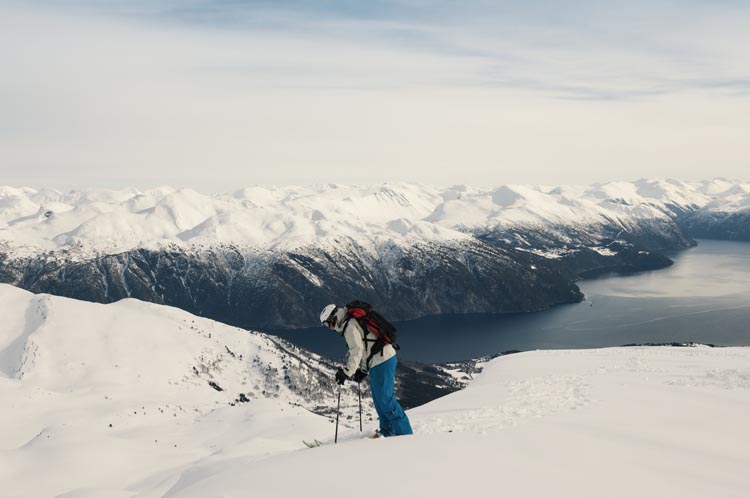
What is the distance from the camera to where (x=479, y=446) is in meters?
12.0

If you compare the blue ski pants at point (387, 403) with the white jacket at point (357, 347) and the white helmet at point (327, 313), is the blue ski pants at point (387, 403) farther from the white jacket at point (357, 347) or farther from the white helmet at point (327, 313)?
the white helmet at point (327, 313)

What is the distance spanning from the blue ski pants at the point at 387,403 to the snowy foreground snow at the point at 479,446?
1.05 meters

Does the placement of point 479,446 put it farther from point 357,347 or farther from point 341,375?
point 341,375

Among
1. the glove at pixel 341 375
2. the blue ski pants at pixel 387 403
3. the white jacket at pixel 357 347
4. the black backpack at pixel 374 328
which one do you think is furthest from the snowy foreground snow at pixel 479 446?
the black backpack at pixel 374 328

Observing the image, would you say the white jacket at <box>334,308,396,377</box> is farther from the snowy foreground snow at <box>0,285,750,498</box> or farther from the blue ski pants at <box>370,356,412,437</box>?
the snowy foreground snow at <box>0,285,750,498</box>

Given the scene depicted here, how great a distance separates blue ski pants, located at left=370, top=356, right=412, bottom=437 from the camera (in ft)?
47.8

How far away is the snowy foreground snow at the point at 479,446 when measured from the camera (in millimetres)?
9797

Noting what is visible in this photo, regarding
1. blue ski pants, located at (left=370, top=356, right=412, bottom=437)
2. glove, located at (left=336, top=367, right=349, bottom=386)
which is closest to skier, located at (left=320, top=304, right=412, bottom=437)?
blue ski pants, located at (left=370, top=356, right=412, bottom=437)

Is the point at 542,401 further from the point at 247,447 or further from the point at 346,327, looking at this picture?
the point at 247,447

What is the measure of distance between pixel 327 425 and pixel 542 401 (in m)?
24.7

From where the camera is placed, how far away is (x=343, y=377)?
15.4 m

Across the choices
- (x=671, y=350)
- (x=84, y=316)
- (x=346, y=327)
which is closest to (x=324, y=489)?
(x=346, y=327)

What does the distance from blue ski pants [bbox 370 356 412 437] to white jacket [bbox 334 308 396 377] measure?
209 millimetres

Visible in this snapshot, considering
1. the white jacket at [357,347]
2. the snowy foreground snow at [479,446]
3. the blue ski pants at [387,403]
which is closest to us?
the snowy foreground snow at [479,446]
